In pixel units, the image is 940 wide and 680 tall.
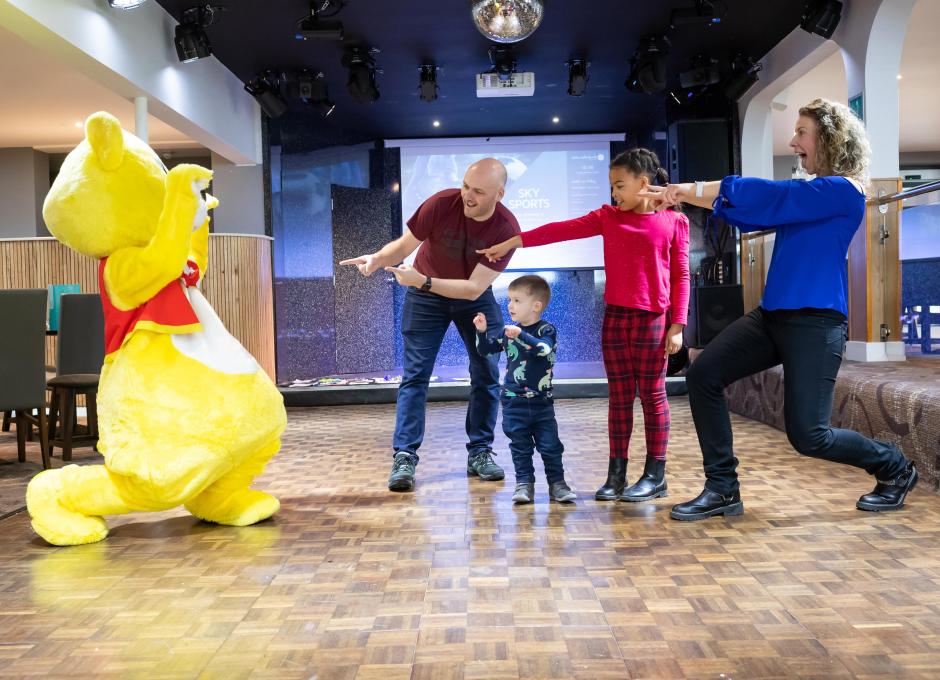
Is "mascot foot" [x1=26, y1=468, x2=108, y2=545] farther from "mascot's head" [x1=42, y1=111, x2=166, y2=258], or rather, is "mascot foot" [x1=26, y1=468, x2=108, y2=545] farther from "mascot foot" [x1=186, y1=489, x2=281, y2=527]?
"mascot's head" [x1=42, y1=111, x2=166, y2=258]

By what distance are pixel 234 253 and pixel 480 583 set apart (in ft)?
19.1

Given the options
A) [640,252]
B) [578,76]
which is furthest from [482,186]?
[578,76]

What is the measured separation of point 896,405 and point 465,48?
461 cm

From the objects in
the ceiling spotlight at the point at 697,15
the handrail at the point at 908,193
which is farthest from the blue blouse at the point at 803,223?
the ceiling spotlight at the point at 697,15

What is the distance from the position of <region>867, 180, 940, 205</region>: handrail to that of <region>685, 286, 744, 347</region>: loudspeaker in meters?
1.96

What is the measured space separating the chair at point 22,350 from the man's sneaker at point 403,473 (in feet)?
5.65

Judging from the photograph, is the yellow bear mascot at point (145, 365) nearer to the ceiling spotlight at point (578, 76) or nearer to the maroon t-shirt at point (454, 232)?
the maroon t-shirt at point (454, 232)

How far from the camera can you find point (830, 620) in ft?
5.66

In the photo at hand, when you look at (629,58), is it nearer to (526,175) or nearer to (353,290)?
(526,175)

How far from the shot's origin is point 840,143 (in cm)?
244

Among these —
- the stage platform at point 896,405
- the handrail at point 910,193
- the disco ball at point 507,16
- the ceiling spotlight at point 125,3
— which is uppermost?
the ceiling spotlight at point 125,3

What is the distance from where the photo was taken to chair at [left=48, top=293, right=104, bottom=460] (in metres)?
4.28

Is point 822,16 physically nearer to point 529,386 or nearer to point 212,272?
point 529,386

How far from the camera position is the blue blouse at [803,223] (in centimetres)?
236
